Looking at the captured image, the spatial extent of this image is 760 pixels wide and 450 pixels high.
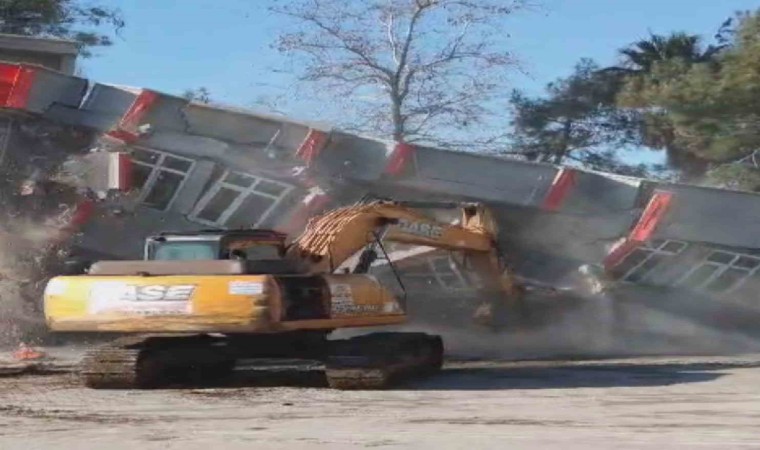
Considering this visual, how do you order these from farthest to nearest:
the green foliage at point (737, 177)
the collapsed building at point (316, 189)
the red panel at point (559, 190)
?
the green foliage at point (737, 177), the red panel at point (559, 190), the collapsed building at point (316, 189)

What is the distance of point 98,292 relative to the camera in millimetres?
14234

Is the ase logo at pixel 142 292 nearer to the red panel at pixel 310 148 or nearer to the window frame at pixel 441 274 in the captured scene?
the red panel at pixel 310 148

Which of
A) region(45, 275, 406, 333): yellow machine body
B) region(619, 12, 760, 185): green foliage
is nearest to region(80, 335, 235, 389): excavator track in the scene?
region(45, 275, 406, 333): yellow machine body

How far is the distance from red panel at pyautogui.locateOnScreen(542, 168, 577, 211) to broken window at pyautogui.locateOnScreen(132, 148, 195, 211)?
5427mm

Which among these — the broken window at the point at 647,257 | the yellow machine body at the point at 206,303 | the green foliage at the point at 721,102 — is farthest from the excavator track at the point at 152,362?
the green foliage at the point at 721,102

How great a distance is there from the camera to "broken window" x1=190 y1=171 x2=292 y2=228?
19766 mm

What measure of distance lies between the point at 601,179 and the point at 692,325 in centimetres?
326

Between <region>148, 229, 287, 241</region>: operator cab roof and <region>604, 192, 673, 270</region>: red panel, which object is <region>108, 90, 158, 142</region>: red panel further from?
<region>604, 192, 673, 270</region>: red panel

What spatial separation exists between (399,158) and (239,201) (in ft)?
8.21

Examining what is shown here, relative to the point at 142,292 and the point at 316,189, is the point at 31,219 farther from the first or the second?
the point at 142,292

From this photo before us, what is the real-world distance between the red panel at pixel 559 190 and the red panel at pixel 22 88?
7.83 metres

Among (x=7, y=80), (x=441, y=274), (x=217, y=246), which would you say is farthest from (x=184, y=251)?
(x=441, y=274)

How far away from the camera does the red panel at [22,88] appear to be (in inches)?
745

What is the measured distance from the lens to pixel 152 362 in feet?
49.4
